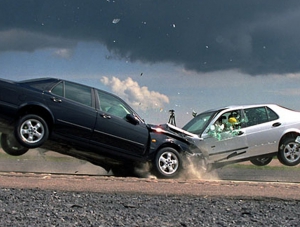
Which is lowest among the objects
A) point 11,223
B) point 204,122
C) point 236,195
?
point 11,223

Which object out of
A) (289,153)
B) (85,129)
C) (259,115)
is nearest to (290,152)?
(289,153)

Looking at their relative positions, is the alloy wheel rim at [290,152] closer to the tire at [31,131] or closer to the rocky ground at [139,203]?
the rocky ground at [139,203]

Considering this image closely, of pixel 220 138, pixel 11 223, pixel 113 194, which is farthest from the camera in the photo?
pixel 220 138

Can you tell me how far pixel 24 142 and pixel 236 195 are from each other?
13.5ft

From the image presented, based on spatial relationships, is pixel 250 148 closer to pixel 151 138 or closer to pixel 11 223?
pixel 151 138

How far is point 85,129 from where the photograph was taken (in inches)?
398

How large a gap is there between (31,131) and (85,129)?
1039 millimetres

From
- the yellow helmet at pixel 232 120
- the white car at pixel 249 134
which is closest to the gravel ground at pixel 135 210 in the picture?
the white car at pixel 249 134

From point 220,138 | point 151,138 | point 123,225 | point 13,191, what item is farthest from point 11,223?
point 220,138

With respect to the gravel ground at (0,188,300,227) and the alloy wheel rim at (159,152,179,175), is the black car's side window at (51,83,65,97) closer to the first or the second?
the alloy wheel rim at (159,152,179,175)

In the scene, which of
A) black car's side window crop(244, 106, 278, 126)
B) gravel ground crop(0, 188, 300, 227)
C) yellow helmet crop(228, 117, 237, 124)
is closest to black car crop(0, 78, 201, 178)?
yellow helmet crop(228, 117, 237, 124)

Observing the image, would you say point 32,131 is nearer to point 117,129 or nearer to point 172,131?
point 117,129

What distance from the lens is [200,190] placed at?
8367mm

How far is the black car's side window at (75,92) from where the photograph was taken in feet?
32.8
